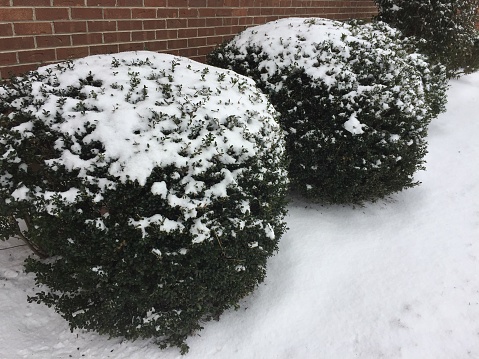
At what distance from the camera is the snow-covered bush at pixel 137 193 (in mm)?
1915

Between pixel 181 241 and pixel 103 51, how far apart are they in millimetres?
2439

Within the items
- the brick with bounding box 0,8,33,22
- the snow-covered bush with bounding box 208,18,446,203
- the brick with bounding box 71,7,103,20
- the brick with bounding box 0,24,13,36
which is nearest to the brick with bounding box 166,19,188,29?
the brick with bounding box 71,7,103,20

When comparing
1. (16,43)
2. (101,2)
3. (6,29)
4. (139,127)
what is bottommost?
(139,127)

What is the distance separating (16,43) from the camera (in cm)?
292

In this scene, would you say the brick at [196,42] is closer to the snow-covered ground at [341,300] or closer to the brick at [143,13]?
the brick at [143,13]

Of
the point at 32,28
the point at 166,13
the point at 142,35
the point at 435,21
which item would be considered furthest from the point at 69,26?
the point at 435,21

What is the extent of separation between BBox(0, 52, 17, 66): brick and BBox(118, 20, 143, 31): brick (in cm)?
106

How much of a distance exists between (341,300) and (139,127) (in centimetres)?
186

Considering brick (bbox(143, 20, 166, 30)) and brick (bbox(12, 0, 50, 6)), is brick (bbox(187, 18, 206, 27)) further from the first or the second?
brick (bbox(12, 0, 50, 6))

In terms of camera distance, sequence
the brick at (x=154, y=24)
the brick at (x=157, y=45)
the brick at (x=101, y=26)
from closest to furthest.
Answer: the brick at (x=101, y=26), the brick at (x=154, y=24), the brick at (x=157, y=45)

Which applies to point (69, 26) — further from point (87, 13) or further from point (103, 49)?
point (103, 49)

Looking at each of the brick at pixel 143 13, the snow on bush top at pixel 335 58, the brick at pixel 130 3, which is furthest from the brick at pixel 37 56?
the snow on bush top at pixel 335 58

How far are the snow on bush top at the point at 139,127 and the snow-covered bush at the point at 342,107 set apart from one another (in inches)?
36.8

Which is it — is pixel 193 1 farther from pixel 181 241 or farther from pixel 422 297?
pixel 422 297
